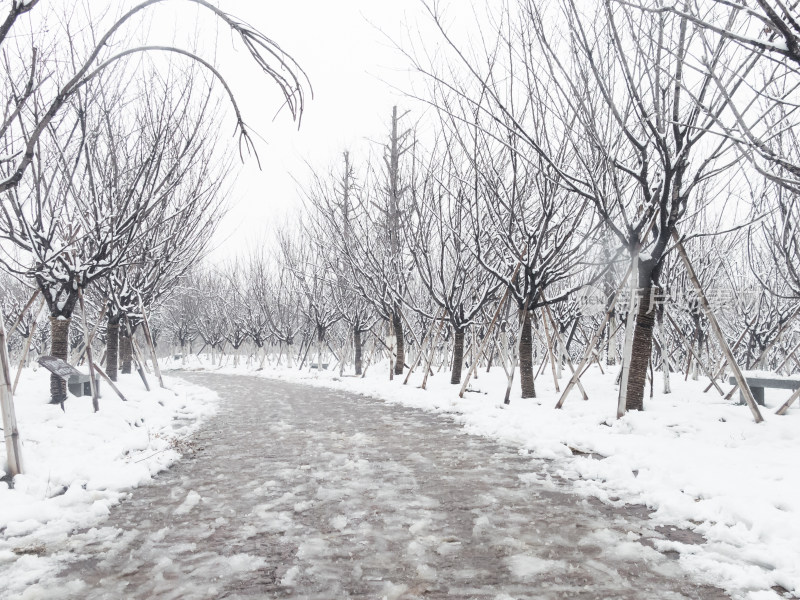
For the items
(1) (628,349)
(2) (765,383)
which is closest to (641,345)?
(1) (628,349)

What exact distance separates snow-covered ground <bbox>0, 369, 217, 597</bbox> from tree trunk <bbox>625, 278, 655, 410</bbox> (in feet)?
20.6

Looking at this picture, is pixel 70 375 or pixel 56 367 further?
pixel 70 375

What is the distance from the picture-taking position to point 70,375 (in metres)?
8.16

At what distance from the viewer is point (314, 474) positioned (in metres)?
5.32

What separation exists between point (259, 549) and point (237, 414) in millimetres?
7324

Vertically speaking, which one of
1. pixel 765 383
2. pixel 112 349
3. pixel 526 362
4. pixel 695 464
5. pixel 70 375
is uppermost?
pixel 526 362

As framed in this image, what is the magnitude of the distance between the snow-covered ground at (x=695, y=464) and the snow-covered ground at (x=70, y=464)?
4090mm

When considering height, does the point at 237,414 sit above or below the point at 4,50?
below

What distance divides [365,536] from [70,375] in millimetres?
6660

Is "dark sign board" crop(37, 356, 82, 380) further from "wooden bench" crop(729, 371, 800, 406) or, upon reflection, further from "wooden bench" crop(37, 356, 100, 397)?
"wooden bench" crop(729, 371, 800, 406)

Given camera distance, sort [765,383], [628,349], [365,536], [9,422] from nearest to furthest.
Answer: [365,536] < [9,422] < [765,383] < [628,349]

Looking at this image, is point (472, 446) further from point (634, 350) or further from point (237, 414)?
point (237, 414)

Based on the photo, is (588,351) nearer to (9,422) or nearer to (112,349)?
(9,422)

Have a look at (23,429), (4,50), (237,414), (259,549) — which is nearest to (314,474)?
(259,549)
